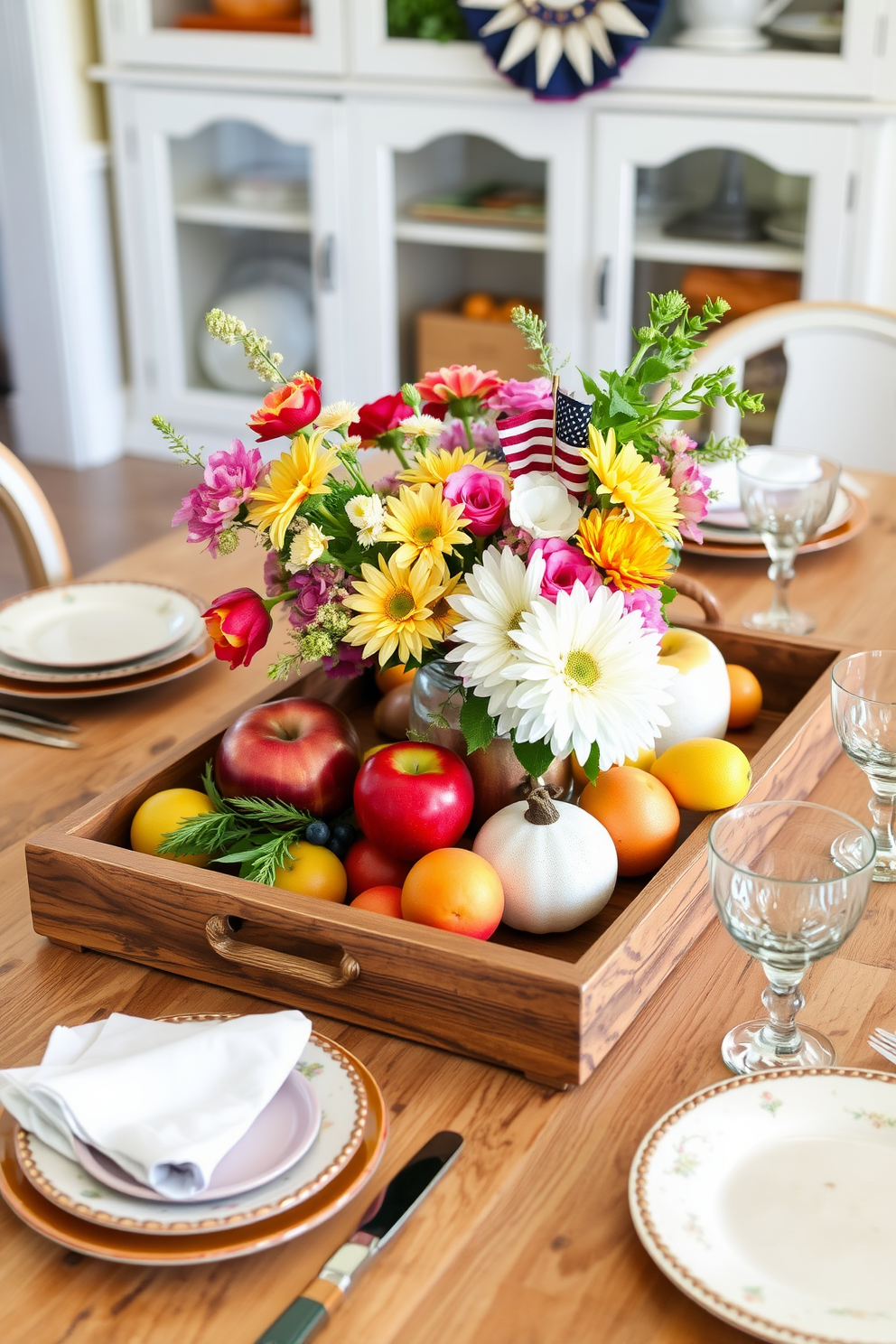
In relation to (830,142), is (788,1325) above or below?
below

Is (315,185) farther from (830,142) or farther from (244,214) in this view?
(830,142)

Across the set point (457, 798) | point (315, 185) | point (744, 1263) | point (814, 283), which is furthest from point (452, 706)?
point (315, 185)

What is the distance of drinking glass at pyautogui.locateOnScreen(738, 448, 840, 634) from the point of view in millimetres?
1350

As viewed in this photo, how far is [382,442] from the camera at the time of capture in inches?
41.0

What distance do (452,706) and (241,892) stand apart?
207 mm

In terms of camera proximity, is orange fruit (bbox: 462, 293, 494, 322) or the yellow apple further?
orange fruit (bbox: 462, 293, 494, 322)

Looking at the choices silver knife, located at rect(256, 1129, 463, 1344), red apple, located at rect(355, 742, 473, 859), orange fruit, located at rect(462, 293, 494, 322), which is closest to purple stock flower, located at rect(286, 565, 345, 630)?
red apple, located at rect(355, 742, 473, 859)

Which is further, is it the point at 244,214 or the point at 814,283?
the point at 244,214

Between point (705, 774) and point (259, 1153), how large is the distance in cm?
43

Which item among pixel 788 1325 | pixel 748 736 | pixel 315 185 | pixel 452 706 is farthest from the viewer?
pixel 315 185

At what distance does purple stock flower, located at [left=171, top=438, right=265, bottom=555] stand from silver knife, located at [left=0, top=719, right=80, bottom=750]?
36 cm

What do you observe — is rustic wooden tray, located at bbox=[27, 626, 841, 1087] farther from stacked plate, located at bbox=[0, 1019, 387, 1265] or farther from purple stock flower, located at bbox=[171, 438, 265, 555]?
purple stock flower, located at bbox=[171, 438, 265, 555]

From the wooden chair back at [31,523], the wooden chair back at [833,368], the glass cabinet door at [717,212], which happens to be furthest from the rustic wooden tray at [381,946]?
the glass cabinet door at [717,212]

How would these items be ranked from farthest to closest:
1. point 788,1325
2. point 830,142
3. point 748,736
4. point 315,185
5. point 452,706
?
point 315,185 < point 830,142 < point 748,736 < point 452,706 < point 788,1325
